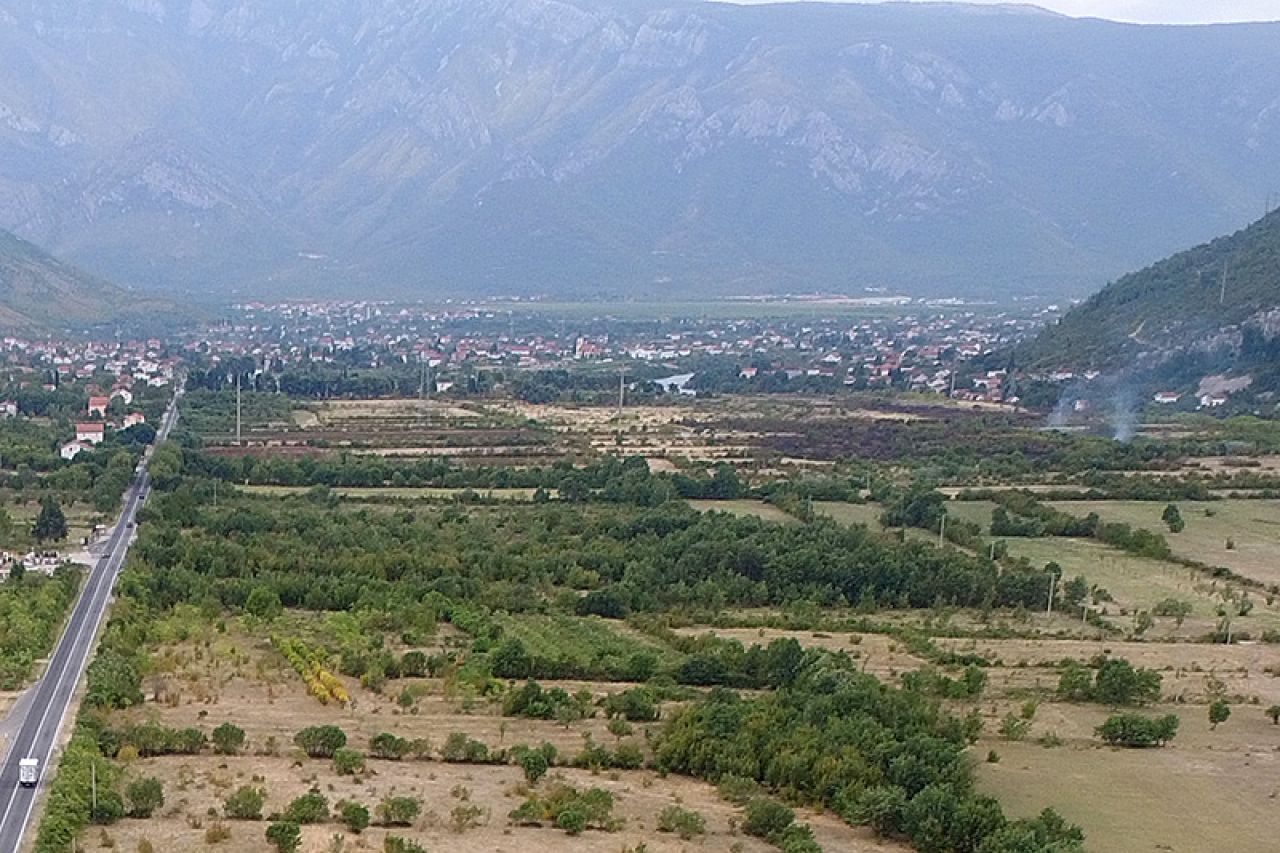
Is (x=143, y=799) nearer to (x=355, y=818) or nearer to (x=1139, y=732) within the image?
(x=355, y=818)

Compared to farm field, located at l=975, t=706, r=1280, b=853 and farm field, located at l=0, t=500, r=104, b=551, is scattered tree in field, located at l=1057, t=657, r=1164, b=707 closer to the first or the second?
farm field, located at l=975, t=706, r=1280, b=853

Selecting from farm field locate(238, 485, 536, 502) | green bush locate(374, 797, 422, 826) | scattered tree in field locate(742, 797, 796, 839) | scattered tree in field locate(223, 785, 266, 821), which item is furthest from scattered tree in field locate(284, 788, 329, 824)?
farm field locate(238, 485, 536, 502)

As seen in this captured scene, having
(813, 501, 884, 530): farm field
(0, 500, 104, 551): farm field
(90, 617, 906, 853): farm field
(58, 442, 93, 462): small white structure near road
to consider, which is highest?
(58, 442, 93, 462): small white structure near road

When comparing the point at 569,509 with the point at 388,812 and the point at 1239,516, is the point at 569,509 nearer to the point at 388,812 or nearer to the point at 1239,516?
the point at 1239,516

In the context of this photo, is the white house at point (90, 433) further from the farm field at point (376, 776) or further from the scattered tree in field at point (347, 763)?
the scattered tree in field at point (347, 763)

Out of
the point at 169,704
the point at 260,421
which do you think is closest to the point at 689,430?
the point at 260,421

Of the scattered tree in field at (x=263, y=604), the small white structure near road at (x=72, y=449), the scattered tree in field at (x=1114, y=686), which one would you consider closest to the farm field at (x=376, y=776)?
the scattered tree in field at (x=263, y=604)

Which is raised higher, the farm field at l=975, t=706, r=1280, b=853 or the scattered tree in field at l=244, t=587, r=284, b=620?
the scattered tree in field at l=244, t=587, r=284, b=620
